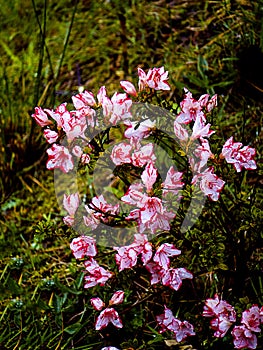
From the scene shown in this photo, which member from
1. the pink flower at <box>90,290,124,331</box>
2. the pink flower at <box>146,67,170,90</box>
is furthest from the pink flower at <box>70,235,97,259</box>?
the pink flower at <box>146,67,170,90</box>

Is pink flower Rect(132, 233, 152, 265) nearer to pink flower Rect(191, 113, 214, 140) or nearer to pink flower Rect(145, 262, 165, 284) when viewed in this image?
pink flower Rect(145, 262, 165, 284)

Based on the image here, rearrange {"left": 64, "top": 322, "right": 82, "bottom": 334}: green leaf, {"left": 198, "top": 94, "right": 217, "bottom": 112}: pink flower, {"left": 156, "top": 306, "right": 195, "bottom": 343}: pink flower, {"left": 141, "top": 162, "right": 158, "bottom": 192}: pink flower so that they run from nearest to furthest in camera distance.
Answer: {"left": 141, "top": 162, "right": 158, "bottom": 192}: pink flower, {"left": 198, "top": 94, "right": 217, "bottom": 112}: pink flower, {"left": 156, "top": 306, "right": 195, "bottom": 343}: pink flower, {"left": 64, "top": 322, "right": 82, "bottom": 334}: green leaf

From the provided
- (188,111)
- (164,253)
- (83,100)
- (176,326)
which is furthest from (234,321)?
(83,100)

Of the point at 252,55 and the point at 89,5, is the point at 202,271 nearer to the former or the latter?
the point at 252,55

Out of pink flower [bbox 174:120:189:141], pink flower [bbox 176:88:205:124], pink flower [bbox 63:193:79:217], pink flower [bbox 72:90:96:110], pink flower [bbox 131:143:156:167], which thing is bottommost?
pink flower [bbox 63:193:79:217]

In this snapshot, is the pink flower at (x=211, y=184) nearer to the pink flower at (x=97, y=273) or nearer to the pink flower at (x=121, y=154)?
the pink flower at (x=121, y=154)

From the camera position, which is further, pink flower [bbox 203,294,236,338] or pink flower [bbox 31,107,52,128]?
pink flower [bbox 203,294,236,338]
